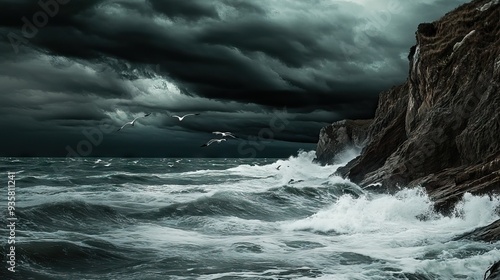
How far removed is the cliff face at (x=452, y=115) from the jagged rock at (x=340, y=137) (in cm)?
4152

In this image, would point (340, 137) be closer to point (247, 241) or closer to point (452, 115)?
point (452, 115)

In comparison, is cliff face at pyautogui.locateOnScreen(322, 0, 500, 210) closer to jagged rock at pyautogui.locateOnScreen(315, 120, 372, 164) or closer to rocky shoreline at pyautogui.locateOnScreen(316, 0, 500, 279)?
rocky shoreline at pyautogui.locateOnScreen(316, 0, 500, 279)

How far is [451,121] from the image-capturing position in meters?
27.3

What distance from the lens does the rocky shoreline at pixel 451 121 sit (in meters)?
21.2

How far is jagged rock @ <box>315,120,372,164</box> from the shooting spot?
81188mm

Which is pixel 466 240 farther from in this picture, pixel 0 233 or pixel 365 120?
pixel 365 120

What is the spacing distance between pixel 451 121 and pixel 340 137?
5894 centimetres

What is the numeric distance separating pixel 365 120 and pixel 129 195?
6463 centimetres

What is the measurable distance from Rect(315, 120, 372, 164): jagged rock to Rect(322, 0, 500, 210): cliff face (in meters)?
41.5

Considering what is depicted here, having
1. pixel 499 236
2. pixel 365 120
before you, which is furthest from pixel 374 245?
pixel 365 120

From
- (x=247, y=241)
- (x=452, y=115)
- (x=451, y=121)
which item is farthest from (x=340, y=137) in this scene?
(x=247, y=241)

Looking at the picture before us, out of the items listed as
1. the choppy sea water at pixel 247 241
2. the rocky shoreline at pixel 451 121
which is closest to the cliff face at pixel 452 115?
the rocky shoreline at pixel 451 121

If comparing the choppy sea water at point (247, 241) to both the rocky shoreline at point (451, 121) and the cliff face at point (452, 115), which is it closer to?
the rocky shoreline at point (451, 121)

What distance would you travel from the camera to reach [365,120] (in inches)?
3563
